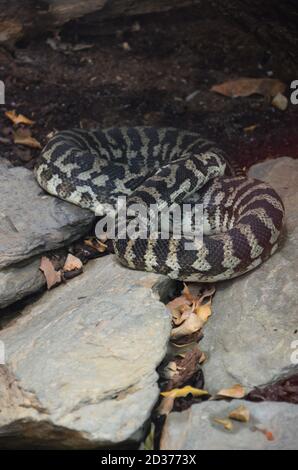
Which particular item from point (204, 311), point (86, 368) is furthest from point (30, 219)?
point (86, 368)

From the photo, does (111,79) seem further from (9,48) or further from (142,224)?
(142,224)

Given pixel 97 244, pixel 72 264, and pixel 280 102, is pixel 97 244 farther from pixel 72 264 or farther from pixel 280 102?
pixel 280 102

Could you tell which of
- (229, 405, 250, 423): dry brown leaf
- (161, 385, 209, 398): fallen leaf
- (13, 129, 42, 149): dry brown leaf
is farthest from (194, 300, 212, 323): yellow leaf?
(13, 129, 42, 149): dry brown leaf

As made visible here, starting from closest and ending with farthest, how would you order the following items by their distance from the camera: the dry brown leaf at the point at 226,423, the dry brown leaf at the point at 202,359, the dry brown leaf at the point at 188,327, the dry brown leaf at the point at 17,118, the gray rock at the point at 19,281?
the dry brown leaf at the point at 226,423
the dry brown leaf at the point at 202,359
the dry brown leaf at the point at 188,327
the gray rock at the point at 19,281
the dry brown leaf at the point at 17,118

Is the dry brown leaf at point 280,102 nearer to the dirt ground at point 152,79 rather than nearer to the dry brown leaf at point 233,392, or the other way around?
the dirt ground at point 152,79

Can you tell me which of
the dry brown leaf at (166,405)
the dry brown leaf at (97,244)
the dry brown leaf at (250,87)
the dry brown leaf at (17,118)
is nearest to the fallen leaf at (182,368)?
the dry brown leaf at (166,405)

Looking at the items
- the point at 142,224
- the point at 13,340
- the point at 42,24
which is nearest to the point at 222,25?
the point at 42,24

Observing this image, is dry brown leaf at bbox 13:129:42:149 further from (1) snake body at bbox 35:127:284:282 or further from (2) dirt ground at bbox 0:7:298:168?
(1) snake body at bbox 35:127:284:282
